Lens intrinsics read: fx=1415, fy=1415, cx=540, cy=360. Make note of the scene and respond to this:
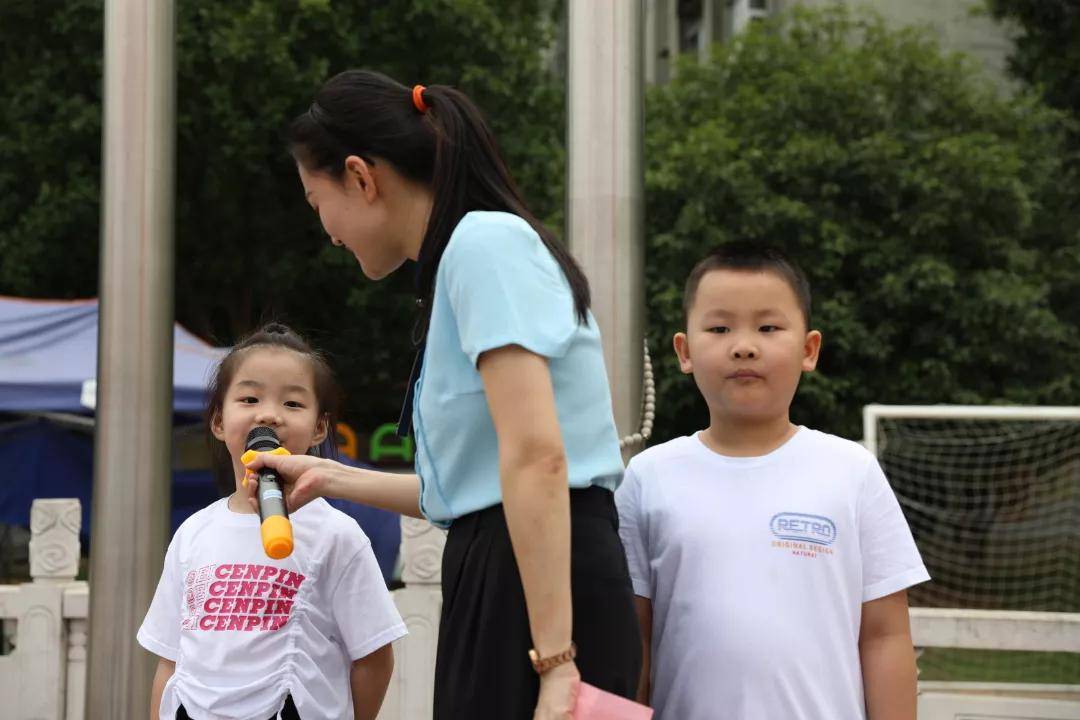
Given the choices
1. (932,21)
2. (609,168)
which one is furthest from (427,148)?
(932,21)

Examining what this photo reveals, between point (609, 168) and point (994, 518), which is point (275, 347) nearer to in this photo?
point (609, 168)

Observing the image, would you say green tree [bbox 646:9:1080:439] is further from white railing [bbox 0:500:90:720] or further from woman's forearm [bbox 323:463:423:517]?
woman's forearm [bbox 323:463:423:517]

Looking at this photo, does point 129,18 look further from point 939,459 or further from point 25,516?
point 939,459

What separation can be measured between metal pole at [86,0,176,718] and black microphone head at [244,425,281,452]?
1814mm

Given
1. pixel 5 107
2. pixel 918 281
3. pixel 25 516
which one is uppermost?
pixel 5 107

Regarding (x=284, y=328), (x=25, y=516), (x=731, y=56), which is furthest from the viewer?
(x=731, y=56)

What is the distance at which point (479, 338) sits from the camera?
1.50 metres

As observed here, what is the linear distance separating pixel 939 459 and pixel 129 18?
29.4ft

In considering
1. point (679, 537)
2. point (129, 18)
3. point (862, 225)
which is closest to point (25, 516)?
point (862, 225)

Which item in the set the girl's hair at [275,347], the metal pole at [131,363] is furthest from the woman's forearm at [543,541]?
the metal pole at [131,363]

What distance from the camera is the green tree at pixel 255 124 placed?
40.4ft

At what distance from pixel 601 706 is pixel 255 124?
1166 cm

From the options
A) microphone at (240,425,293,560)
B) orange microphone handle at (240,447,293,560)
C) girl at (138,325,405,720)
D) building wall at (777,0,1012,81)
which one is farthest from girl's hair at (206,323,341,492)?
building wall at (777,0,1012,81)

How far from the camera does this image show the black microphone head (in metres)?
2.00
